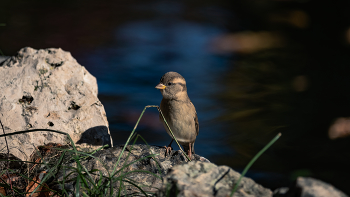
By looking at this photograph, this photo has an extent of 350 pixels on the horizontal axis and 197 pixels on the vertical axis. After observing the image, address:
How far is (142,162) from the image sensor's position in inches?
85.0

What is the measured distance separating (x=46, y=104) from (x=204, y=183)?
176 centimetres

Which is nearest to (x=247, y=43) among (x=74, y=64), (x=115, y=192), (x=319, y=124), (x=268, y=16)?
(x=268, y=16)

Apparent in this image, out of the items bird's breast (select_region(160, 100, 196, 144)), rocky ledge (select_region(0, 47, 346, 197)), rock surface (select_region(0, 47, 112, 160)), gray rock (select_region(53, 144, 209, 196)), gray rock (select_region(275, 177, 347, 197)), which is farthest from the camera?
bird's breast (select_region(160, 100, 196, 144))

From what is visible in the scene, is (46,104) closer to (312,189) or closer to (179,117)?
(179,117)

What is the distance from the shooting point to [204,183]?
49.2 inches

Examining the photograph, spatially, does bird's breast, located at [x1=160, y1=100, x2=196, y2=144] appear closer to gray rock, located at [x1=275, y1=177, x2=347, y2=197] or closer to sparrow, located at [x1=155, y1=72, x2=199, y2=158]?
sparrow, located at [x1=155, y1=72, x2=199, y2=158]

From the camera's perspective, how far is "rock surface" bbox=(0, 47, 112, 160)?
239 centimetres

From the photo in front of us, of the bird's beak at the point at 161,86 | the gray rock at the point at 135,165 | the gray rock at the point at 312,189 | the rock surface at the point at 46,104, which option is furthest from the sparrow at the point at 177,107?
the gray rock at the point at 312,189

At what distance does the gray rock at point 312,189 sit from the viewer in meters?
1.10

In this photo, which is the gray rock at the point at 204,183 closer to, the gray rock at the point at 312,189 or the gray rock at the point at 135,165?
the gray rock at the point at 312,189

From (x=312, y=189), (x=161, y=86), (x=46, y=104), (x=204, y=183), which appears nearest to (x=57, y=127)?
(x=46, y=104)

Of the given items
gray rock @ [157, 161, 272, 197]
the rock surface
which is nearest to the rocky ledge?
the rock surface

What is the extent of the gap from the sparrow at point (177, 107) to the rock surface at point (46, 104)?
56 cm

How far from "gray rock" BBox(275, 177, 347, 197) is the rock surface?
1.78m
